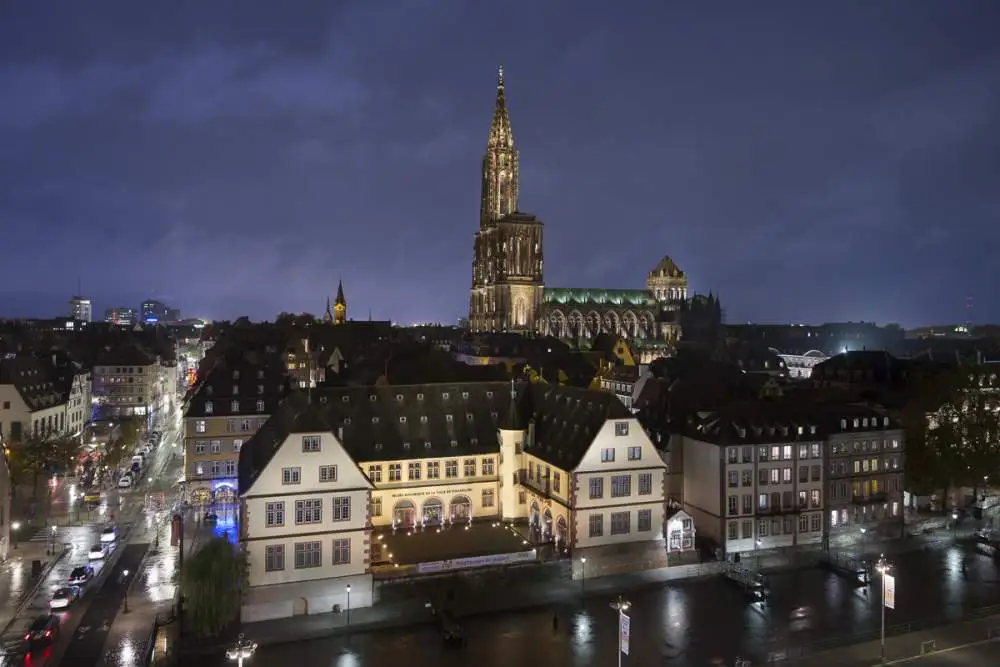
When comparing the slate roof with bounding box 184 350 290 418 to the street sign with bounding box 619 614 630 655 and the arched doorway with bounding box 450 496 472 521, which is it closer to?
the arched doorway with bounding box 450 496 472 521

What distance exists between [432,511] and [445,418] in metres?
7.06

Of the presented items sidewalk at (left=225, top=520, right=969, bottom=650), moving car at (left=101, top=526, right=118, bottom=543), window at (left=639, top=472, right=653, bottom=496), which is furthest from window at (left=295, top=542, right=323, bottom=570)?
window at (left=639, top=472, right=653, bottom=496)

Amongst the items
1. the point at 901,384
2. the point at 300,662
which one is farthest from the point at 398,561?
the point at 901,384

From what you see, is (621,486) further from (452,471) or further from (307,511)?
(307,511)

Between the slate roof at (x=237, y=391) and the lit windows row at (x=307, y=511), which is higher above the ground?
the slate roof at (x=237, y=391)

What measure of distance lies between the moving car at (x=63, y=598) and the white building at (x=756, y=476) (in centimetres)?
4322

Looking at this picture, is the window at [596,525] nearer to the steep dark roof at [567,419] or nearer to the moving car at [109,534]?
the steep dark roof at [567,419]

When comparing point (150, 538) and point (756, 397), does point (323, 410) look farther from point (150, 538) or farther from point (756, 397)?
point (756, 397)

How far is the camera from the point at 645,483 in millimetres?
53438

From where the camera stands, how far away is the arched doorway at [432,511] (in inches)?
2208

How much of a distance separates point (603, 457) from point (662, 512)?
6.42 metres

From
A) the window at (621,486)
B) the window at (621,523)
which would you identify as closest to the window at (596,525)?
the window at (621,523)

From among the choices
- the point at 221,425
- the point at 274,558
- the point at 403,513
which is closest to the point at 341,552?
the point at 274,558

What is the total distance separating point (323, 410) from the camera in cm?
5556
